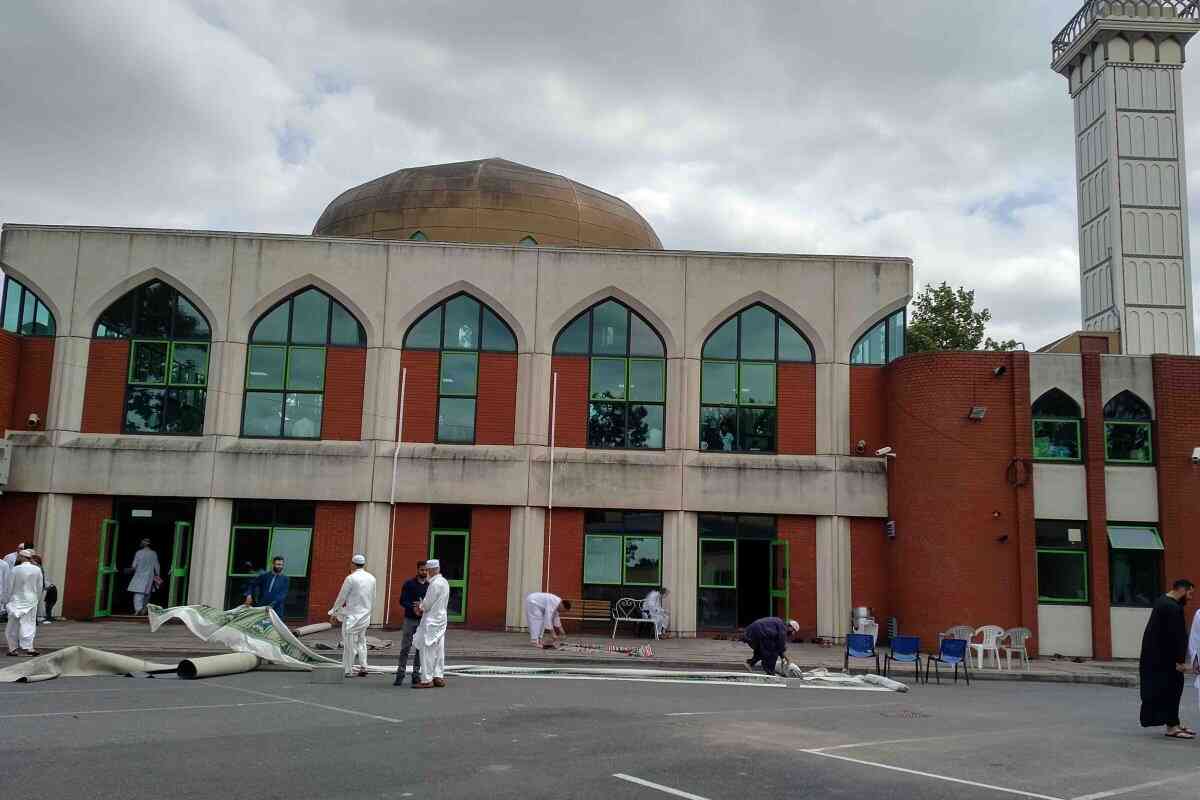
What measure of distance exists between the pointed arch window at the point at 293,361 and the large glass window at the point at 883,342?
37.6 feet

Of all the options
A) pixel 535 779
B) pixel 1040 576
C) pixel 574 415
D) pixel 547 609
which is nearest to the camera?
pixel 535 779

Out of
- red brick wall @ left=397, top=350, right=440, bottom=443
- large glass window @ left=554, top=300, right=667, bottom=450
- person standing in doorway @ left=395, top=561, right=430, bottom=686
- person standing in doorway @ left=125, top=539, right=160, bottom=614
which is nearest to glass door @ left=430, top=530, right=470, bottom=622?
red brick wall @ left=397, top=350, right=440, bottom=443

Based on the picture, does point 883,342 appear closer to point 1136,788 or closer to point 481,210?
point 481,210

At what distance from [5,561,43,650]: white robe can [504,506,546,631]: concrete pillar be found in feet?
31.4

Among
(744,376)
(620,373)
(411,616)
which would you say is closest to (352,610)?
(411,616)

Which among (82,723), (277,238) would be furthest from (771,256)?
(82,723)

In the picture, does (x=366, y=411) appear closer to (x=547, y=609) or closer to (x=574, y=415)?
(x=574, y=415)

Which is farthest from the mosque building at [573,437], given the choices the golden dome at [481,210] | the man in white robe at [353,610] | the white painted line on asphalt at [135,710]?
the white painted line on asphalt at [135,710]

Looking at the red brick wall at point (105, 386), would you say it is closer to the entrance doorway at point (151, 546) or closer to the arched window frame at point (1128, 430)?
the entrance doorway at point (151, 546)

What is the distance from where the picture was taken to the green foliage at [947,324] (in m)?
37.9

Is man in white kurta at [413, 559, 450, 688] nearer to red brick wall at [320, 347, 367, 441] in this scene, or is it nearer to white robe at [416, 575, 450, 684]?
white robe at [416, 575, 450, 684]

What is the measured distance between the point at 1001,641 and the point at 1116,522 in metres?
4.06

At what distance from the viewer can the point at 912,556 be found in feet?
70.7

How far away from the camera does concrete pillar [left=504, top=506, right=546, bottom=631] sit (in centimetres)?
2211
